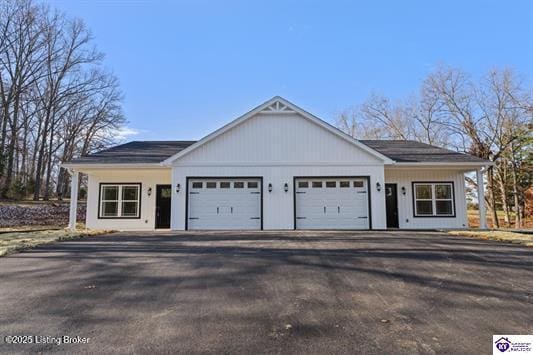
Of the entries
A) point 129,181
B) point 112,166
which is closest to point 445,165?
point 129,181

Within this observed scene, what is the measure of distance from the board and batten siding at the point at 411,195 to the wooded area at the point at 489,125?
11.1 m

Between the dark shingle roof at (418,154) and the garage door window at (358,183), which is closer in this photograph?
the garage door window at (358,183)

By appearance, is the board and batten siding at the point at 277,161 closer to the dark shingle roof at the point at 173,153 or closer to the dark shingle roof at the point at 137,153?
the dark shingle roof at the point at 173,153

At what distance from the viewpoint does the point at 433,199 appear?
13656mm

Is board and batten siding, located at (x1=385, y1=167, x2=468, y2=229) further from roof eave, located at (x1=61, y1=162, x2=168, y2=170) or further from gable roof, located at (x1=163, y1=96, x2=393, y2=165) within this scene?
roof eave, located at (x1=61, y1=162, x2=168, y2=170)

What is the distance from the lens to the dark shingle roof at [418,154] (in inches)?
511

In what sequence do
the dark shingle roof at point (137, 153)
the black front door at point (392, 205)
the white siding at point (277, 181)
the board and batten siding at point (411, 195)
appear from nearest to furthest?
the white siding at point (277, 181) < the dark shingle roof at point (137, 153) < the board and batten siding at point (411, 195) < the black front door at point (392, 205)

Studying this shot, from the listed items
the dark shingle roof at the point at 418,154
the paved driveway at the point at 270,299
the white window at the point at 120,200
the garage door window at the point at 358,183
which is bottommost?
the paved driveway at the point at 270,299

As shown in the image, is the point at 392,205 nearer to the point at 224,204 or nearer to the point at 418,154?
the point at 418,154

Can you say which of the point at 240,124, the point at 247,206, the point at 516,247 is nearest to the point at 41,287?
the point at 247,206

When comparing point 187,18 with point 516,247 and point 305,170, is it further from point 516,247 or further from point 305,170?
point 516,247

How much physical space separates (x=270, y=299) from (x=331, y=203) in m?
8.66

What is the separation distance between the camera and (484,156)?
2412 centimetres

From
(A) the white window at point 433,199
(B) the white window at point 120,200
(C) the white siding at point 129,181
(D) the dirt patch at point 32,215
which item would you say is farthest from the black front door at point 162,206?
(A) the white window at point 433,199
